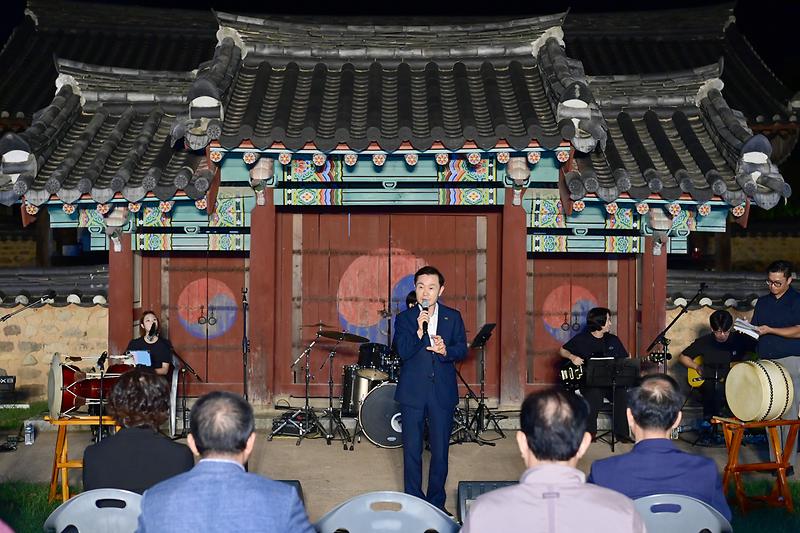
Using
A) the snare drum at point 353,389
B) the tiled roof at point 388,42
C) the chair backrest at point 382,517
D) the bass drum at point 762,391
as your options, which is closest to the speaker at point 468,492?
the chair backrest at point 382,517

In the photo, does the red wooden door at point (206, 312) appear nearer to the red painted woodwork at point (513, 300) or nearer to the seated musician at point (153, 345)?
the seated musician at point (153, 345)

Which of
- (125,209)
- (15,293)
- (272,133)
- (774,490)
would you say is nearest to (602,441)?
(774,490)

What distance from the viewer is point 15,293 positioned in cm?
1363

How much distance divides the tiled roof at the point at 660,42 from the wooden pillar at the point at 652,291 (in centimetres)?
511

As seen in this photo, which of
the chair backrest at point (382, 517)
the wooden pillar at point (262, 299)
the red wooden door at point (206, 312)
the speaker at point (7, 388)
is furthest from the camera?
the speaker at point (7, 388)

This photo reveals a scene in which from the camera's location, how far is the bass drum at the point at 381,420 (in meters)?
10.8

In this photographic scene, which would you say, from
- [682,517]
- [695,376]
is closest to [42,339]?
[695,376]

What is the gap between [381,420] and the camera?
1086cm

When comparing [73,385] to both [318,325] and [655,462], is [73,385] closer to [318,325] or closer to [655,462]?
[318,325]

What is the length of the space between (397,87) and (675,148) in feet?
9.77

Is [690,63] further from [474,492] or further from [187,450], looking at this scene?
[187,450]

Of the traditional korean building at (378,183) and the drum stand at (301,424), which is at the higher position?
the traditional korean building at (378,183)

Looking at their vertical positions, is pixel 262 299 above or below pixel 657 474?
above

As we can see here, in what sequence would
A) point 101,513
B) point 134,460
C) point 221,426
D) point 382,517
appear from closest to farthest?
point 221,426
point 382,517
point 101,513
point 134,460
